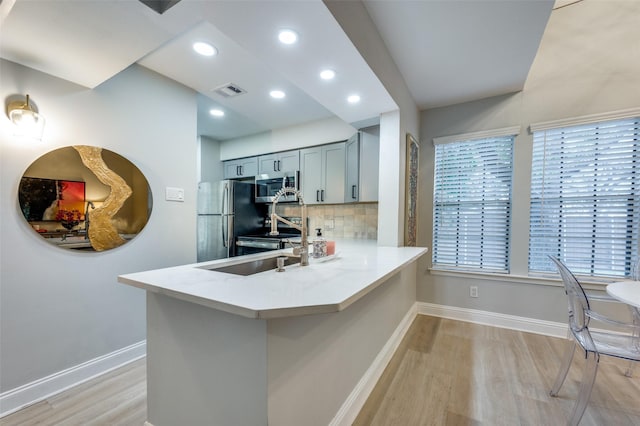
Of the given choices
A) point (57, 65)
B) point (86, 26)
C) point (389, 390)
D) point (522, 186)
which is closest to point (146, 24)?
point (86, 26)

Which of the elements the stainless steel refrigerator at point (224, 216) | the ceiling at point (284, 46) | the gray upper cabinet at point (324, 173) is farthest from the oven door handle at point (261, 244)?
the ceiling at point (284, 46)

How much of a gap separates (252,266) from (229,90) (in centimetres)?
195

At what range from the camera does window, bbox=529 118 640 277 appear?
7.75ft

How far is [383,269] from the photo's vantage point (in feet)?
4.81

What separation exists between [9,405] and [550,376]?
3.60 m

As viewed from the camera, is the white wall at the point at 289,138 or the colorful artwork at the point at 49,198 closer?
the colorful artwork at the point at 49,198

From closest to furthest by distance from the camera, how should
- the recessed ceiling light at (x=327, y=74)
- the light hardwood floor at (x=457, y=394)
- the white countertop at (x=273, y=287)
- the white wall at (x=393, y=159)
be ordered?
the white countertop at (x=273, y=287) → the light hardwood floor at (x=457, y=394) → the recessed ceiling light at (x=327, y=74) → the white wall at (x=393, y=159)

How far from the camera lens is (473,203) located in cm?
299

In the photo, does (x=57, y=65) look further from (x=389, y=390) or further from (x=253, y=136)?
(x=389, y=390)

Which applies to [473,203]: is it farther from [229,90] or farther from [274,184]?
[229,90]

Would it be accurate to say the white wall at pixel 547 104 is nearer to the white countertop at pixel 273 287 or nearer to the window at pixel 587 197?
the window at pixel 587 197

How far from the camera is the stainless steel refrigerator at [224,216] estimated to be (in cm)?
371

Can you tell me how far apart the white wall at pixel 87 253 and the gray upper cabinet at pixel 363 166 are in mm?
1734

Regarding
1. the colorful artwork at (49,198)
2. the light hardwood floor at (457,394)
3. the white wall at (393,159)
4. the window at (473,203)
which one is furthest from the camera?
the window at (473,203)
